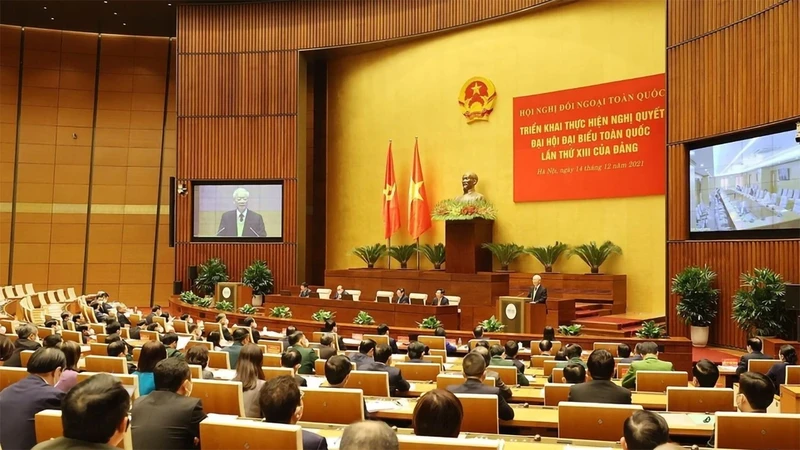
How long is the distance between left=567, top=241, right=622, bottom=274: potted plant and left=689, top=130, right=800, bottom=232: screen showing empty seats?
203 centimetres

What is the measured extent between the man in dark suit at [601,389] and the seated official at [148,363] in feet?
8.12

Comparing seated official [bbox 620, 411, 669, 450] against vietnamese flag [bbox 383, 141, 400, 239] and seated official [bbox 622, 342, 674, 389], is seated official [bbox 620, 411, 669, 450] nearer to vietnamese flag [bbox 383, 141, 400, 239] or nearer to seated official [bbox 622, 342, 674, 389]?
seated official [bbox 622, 342, 674, 389]

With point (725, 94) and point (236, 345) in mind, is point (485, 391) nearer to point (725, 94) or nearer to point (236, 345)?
point (236, 345)

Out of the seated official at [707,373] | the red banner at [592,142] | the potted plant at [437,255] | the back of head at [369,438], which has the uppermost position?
the red banner at [592,142]

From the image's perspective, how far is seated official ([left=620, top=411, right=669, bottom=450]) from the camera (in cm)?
232

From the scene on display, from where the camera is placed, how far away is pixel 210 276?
15953mm

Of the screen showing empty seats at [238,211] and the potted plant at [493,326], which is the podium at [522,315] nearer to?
the potted plant at [493,326]

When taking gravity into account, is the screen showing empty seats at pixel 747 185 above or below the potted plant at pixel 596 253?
above

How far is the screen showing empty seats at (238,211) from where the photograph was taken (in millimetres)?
16453

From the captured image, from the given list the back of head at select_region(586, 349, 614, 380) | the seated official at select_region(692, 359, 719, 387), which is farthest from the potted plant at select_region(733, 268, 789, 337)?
the back of head at select_region(586, 349, 614, 380)

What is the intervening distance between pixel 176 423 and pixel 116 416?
0.95m

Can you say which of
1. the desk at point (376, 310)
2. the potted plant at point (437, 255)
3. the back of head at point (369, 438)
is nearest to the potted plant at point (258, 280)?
the desk at point (376, 310)

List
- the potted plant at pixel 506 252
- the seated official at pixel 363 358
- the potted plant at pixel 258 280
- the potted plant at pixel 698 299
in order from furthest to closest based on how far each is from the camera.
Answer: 1. the potted plant at pixel 258 280
2. the potted plant at pixel 506 252
3. the potted plant at pixel 698 299
4. the seated official at pixel 363 358

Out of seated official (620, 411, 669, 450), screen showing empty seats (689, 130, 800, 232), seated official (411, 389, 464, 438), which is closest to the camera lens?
seated official (620, 411, 669, 450)
